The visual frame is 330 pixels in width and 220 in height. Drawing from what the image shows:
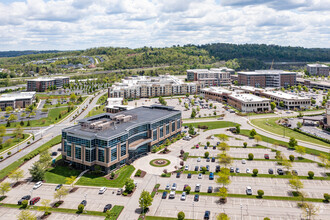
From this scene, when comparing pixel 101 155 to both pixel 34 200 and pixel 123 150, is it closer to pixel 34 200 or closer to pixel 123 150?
pixel 123 150

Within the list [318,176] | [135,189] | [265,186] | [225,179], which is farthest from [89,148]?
[318,176]

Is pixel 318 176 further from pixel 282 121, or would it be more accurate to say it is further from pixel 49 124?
pixel 49 124

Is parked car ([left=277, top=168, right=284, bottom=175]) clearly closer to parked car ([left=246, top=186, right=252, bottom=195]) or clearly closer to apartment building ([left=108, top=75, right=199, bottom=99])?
parked car ([left=246, top=186, right=252, bottom=195])

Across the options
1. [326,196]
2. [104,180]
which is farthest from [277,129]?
[104,180]

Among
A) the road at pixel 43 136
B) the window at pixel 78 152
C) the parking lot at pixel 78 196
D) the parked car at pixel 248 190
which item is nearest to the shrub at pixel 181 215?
the parking lot at pixel 78 196

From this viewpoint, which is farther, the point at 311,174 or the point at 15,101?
the point at 15,101

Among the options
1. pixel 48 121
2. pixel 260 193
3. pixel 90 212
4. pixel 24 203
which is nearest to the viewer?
pixel 90 212

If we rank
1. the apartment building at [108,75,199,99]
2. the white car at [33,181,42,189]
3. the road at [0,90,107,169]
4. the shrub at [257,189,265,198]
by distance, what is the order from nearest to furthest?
1. the shrub at [257,189,265,198]
2. the white car at [33,181,42,189]
3. the road at [0,90,107,169]
4. the apartment building at [108,75,199,99]

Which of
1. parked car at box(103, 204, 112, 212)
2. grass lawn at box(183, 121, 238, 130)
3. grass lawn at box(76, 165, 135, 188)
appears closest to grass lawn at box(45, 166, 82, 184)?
grass lawn at box(76, 165, 135, 188)
